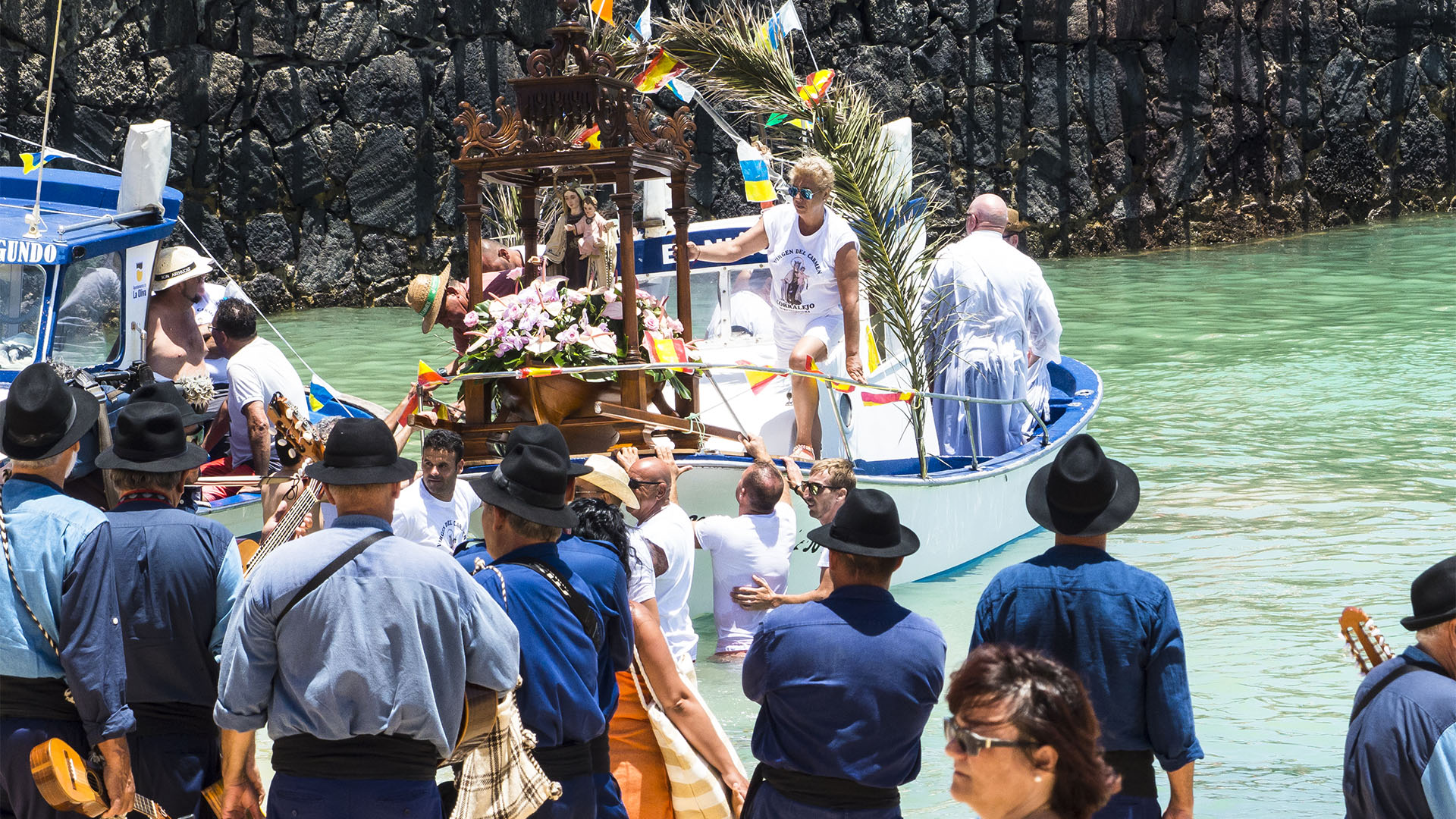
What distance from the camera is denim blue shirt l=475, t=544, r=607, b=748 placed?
13.5ft

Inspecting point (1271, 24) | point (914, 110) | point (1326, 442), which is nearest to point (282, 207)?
point (914, 110)

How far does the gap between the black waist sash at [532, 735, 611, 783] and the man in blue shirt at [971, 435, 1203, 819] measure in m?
1.09

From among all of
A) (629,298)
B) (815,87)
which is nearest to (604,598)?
(629,298)

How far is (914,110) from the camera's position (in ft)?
83.0

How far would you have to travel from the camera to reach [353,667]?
364 cm

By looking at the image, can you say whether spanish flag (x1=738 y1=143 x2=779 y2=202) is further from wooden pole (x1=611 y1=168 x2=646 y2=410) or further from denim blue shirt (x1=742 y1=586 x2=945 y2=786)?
denim blue shirt (x1=742 y1=586 x2=945 y2=786)

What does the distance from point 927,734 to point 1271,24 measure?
23205 millimetres

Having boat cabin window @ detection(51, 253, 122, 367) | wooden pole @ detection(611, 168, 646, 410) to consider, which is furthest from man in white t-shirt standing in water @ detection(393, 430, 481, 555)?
boat cabin window @ detection(51, 253, 122, 367)

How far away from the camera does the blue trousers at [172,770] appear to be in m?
4.43

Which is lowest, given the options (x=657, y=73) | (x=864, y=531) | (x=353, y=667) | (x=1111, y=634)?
(x=1111, y=634)

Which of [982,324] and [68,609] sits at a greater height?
[68,609]

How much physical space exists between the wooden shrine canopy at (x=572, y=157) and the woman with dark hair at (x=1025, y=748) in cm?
522

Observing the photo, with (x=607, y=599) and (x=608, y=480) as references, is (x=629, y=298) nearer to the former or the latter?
(x=608, y=480)

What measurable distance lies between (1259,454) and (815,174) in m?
6.26
